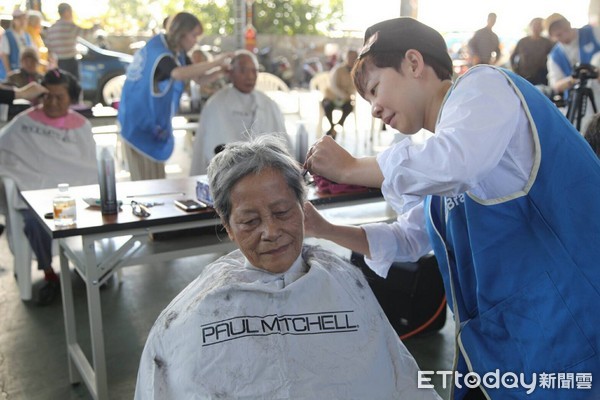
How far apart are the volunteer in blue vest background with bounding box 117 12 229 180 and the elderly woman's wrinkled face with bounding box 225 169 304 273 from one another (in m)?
2.42

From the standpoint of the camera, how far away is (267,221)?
4.75 feet

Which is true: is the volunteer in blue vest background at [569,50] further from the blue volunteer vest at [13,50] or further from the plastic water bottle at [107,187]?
the blue volunteer vest at [13,50]

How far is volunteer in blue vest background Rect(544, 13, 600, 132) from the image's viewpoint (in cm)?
567

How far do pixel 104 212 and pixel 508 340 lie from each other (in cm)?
166

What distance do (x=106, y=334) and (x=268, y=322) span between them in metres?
1.90

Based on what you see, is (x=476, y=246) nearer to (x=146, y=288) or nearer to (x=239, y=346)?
(x=239, y=346)

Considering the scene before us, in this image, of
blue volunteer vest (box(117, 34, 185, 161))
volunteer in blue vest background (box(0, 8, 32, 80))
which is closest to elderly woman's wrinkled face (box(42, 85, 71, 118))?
blue volunteer vest (box(117, 34, 185, 161))

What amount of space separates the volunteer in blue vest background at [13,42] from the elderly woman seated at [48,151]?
13.3 feet

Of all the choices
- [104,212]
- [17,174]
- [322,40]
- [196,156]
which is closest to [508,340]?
[104,212]

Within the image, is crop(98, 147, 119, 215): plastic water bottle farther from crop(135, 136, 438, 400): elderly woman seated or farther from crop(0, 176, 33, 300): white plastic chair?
crop(0, 176, 33, 300): white plastic chair

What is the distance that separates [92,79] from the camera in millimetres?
9656

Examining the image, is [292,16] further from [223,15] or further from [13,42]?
[13,42]

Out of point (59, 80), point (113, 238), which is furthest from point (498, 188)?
point (59, 80)

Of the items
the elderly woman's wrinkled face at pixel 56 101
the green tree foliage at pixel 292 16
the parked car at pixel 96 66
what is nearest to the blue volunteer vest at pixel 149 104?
the elderly woman's wrinkled face at pixel 56 101
